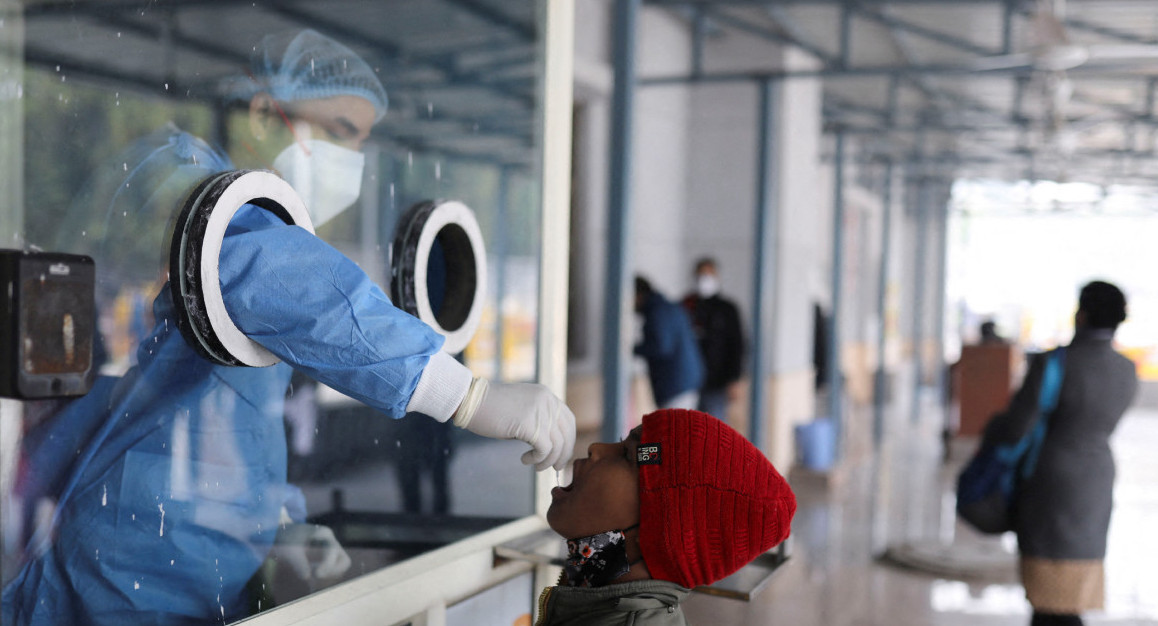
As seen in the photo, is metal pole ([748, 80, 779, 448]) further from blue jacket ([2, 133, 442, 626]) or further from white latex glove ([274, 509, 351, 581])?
blue jacket ([2, 133, 442, 626])

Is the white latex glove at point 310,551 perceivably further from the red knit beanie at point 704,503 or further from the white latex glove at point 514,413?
the red knit beanie at point 704,503

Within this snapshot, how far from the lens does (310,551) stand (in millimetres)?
1669

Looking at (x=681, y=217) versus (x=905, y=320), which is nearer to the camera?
(x=681, y=217)

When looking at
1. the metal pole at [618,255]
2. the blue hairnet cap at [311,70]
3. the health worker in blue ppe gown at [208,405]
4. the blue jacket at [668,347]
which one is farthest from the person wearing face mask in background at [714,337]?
the health worker in blue ppe gown at [208,405]

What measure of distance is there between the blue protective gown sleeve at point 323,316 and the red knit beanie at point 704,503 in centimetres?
35

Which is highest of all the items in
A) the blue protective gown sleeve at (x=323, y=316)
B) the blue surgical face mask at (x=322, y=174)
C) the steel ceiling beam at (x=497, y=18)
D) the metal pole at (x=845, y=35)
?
the metal pole at (x=845, y=35)

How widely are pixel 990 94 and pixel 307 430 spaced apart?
1238 cm

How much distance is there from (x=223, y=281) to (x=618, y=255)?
2.60 metres

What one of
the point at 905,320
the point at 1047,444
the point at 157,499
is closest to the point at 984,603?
the point at 1047,444

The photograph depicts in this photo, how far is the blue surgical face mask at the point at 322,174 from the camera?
160 cm

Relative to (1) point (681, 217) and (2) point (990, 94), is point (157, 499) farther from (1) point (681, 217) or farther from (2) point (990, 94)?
(2) point (990, 94)

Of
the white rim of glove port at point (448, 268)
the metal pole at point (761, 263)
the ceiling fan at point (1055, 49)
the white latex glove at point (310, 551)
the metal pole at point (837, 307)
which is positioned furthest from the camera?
the metal pole at point (837, 307)

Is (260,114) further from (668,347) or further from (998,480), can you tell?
(668,347)

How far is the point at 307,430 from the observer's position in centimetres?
167
